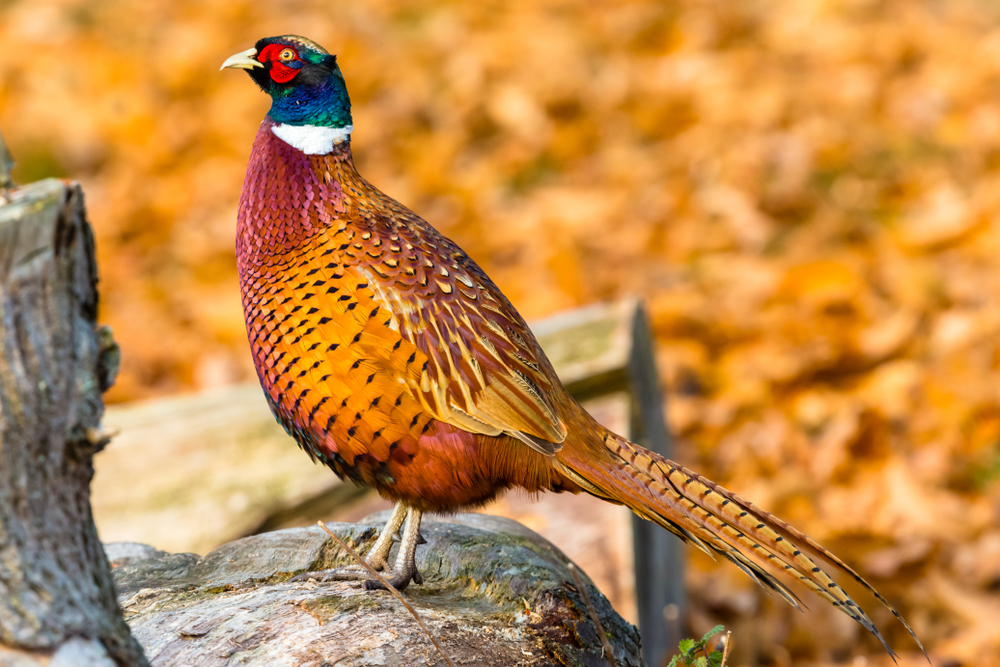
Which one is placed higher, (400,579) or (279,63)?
(279,63)

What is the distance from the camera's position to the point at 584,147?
7.70 m

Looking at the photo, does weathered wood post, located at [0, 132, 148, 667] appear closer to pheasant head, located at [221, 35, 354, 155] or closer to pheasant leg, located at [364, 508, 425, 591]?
pheasant leg, located at [364, 508, 425, 591]

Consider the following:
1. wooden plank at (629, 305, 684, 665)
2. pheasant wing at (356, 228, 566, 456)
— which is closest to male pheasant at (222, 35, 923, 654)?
pheasant wing at (356, 228, 566, 456)

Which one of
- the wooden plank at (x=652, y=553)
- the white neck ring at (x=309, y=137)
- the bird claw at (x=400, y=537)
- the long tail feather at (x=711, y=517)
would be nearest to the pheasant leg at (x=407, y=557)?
the bird claw at (x=400, y=537)

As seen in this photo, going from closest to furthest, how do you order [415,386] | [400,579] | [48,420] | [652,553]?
1. [48,420]
2. [415,386]
3. [400,579]
4. [652,553]

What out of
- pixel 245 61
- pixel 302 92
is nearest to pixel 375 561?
Answer: pixel 302 92

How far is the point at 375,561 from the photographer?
2.55 metres

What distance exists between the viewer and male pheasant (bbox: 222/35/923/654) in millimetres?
2273

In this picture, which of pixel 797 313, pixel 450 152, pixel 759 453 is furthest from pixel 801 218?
pixel 450 152

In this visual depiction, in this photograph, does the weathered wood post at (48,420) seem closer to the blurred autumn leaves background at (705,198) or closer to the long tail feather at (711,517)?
the long tail feather at (711,517)

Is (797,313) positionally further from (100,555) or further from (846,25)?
(100,555)

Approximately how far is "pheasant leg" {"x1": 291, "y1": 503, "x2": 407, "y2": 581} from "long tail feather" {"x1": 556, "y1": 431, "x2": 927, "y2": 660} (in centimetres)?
57

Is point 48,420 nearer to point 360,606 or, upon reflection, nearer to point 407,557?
point 360,606

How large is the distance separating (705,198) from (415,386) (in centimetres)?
507
